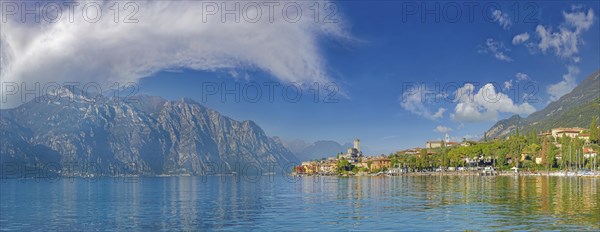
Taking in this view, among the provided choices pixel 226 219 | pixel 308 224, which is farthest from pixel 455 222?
pixel 226 219

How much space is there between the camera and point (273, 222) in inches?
2237

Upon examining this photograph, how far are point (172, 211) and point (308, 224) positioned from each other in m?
26.8

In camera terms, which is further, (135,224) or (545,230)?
(135,224)

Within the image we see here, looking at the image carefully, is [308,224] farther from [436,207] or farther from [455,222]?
[436,207]

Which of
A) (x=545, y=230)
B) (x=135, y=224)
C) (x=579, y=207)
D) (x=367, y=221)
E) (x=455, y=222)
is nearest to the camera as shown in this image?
(x=545, y=230)

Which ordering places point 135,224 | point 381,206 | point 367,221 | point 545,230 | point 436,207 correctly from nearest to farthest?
point 545,230 < point 367,221 < point 135,224 < point 436,207 < point 381,206

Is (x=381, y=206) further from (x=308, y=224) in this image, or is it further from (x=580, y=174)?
(x=580, y=174)

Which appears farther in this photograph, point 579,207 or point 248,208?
point 248,208

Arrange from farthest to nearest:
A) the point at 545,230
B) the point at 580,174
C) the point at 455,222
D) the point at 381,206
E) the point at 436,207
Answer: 1. the point at 580,174
2. the point at 381,206
3. the point at 436,207
4. the point at 455,222
5. the point at 545,230

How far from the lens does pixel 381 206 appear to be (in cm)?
7212

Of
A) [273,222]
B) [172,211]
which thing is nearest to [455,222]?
[273,222]

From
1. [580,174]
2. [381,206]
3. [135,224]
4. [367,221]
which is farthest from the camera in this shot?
[580,174]

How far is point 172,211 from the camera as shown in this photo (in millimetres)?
73375

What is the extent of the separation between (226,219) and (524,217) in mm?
31635
